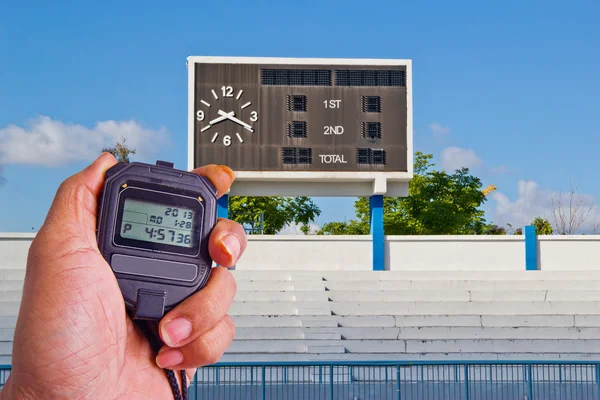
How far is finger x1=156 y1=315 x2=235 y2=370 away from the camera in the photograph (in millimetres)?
2195

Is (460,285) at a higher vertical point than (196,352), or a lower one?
lower

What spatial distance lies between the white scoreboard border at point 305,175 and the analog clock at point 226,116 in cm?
39

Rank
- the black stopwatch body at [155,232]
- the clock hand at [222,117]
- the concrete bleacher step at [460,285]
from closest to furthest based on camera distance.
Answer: the black stopwatch body at [155,232] → the concrete bleacher step at [460,285] → the clock hand at [222,117]

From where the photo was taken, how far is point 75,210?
2053 mm

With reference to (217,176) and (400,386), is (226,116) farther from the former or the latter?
(217,176)

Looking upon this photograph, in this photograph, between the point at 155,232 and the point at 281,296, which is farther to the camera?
the point at 281,296

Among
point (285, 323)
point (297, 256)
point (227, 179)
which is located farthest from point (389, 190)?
point (227, 179)

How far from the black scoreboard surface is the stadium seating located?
3.41 m

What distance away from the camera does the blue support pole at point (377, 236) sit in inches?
889

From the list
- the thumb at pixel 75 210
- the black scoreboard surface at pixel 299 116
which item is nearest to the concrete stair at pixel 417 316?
the black scoreboard surface at pixel 299 116

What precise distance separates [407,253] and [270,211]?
2664 cm

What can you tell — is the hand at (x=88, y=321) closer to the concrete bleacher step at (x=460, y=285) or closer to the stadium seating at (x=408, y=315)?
the stadium seating at (x=408, y=315)

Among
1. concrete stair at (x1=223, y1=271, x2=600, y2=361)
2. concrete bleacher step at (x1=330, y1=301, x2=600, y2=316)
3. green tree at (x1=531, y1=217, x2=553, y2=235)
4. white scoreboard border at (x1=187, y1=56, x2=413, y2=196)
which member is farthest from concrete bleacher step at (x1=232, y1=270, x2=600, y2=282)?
green tree at (x1=531, y1=217, x2=553, y2=235)

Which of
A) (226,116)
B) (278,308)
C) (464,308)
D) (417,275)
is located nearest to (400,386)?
(278,308)
